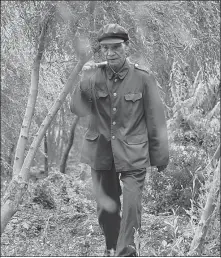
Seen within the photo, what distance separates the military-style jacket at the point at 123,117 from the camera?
12.2 ft

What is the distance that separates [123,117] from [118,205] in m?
0.67

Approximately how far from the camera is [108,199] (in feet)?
12.7

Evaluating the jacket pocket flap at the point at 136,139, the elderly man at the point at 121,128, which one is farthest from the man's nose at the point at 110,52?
the jacket pocket flap at the point at 136,139

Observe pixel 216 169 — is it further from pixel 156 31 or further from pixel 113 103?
pixel 156 31

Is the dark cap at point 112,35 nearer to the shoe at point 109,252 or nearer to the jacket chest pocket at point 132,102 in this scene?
the jacket chest pocket at point 132,102

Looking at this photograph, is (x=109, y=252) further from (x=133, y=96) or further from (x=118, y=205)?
(x=133, y=96)

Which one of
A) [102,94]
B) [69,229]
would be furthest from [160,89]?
[69,229]

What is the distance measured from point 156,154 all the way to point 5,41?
86.0 inches

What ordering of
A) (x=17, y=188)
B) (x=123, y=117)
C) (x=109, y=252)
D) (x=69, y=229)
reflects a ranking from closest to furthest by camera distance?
(x=123, y=117) < (x=109, y=252) < (x=17, y=188) < (x=69, y=229)

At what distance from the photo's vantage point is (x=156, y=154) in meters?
3.79

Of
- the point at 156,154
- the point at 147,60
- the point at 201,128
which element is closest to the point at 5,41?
the point at 147,60

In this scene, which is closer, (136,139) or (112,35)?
(112,35)

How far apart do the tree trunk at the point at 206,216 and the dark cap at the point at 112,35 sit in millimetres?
1093

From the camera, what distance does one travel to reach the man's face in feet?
11.9
